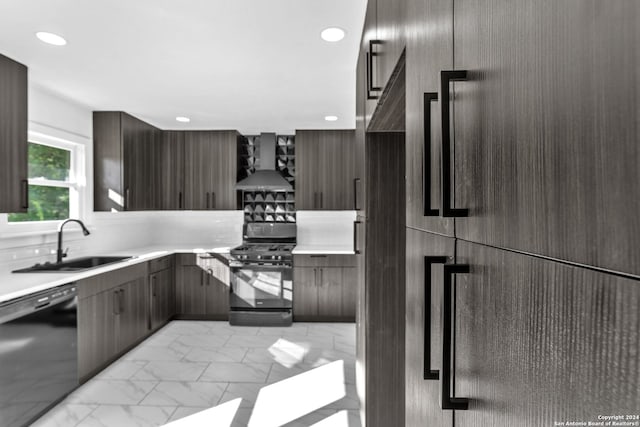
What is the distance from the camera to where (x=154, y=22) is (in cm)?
215

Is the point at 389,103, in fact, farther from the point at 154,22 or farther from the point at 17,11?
the point at 17,11

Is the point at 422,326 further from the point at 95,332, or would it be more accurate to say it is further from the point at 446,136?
the point at 95,332

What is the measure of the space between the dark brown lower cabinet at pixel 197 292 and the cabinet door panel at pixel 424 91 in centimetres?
429

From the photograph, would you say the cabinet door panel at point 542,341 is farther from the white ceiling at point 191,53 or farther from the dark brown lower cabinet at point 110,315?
the dark brown lower cabinet at point 110,315

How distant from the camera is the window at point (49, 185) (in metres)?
3.29

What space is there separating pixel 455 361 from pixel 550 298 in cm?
30

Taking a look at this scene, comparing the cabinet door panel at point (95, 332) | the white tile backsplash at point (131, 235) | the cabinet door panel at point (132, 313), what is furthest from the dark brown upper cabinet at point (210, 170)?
the cabinet door panel at point (95, 332)

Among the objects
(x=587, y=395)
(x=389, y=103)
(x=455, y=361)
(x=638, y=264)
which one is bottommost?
(x=455, y=361)

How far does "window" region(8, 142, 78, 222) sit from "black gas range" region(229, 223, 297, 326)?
188cm

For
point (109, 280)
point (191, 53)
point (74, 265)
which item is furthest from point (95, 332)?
point (191, 53)

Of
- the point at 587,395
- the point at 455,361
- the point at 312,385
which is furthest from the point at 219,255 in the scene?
the point at 587,395

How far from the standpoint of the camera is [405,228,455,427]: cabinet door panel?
2.23 feet

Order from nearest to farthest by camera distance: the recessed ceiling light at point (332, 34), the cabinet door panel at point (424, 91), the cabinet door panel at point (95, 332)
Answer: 1. the cabinet door panel at point (424, 91)
2. the recessed ceiling light at point (332, 34)
3. the cabinet door panel at point (95, 332)

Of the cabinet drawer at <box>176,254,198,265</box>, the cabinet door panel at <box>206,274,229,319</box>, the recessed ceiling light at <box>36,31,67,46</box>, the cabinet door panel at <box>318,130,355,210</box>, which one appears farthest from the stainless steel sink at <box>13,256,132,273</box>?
the cabinet door panel at <box>318,130,355,210</box>
